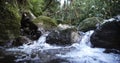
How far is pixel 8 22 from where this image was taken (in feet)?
29.4

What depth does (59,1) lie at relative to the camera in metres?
20.6

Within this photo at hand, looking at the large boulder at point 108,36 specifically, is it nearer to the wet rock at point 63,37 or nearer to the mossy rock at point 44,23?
the wet rock at point 63,37

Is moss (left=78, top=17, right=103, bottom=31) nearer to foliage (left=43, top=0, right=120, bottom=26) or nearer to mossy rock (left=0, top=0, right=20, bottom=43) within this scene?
foliage (left=43, top=0, right=120, bottom=26)

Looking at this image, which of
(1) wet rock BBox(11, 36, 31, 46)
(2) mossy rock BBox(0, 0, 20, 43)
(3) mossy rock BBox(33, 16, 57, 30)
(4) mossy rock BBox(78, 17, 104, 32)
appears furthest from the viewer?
(4) mossy rock BBox(78, 17, 104, 32)

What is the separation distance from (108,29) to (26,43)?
338cm

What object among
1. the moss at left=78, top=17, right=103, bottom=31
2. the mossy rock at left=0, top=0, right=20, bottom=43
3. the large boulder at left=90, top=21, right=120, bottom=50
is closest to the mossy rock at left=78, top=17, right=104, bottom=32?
the moss at left=78, top=17, right=103, bottom=31

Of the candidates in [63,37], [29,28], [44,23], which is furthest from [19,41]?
[44,23]

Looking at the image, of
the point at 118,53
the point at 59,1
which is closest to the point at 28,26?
the point at 118,53

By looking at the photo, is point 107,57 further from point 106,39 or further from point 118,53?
point 106,39

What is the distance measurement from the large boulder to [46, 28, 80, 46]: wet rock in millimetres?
1015

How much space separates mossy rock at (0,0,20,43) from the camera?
871 centimetres

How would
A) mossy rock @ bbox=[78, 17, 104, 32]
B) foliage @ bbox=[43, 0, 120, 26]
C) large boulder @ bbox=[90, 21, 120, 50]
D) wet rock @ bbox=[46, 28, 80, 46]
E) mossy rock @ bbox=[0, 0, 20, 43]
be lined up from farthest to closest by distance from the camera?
foliage @ bbox=[43, 0, 120, 26] < mossy rock @ bbox=[78, 17, 104, 32] < wet rock @ bbox=[46, 28, 80, 46] < mossy rock @ bbox=[0, 0, 20, 43] < large boulder @ bbox=[90, 21, 120, 50]

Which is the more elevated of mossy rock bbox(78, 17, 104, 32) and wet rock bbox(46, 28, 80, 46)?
mossy rock bbox(78, 17, 104, 32)

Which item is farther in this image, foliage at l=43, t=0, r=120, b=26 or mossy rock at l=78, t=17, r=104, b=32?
foliage at l=43, t=0, r=120, b=26
